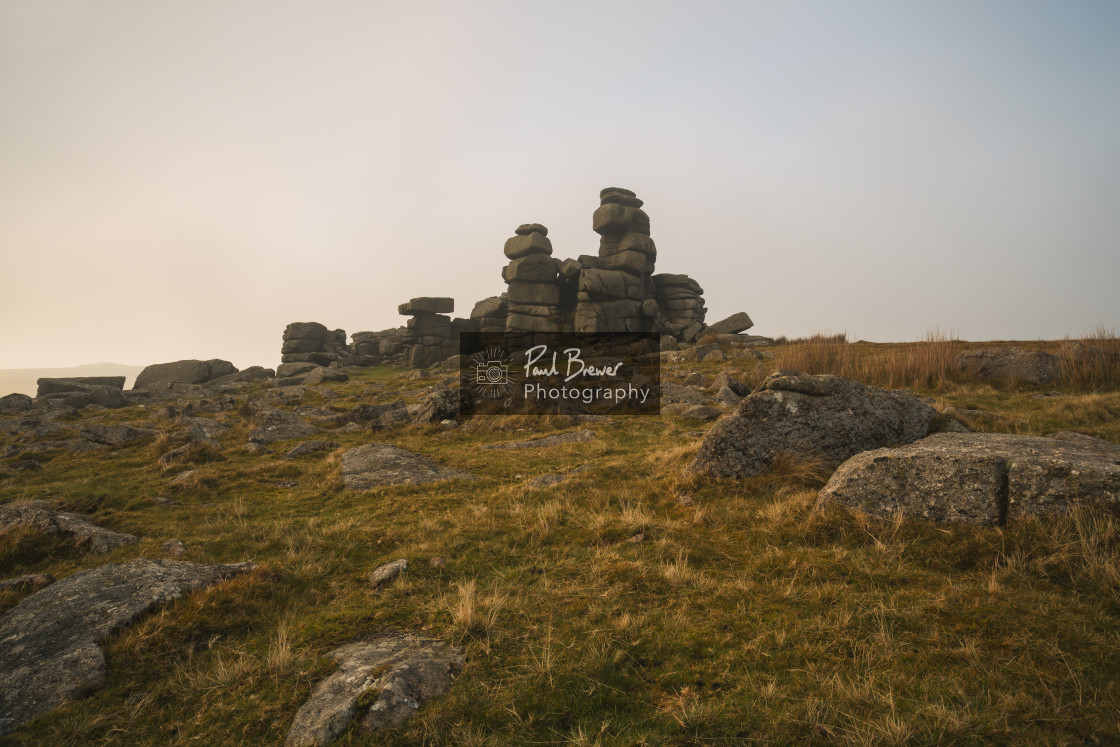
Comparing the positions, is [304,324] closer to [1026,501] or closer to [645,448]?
[645,448]

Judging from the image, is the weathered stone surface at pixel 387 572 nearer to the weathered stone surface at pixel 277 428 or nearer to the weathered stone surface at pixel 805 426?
the weathered stone surface at pixel 805 426

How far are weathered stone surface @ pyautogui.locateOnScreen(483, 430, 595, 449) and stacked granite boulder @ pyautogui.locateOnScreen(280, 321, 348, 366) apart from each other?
155ft

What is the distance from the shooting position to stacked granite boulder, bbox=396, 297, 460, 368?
57.8 metres

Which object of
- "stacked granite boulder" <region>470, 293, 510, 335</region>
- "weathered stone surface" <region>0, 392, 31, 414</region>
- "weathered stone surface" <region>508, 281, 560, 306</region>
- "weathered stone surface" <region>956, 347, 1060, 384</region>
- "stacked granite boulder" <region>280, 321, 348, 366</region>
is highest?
"weathered stone surface" <region>508, 281, 560, 306</region>

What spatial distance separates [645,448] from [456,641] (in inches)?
351

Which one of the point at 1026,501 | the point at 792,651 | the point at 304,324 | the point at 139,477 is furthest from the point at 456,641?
the point at 304,324

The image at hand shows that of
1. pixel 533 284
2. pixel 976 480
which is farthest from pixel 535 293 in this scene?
pixel 976 480

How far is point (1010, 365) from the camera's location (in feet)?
59.8

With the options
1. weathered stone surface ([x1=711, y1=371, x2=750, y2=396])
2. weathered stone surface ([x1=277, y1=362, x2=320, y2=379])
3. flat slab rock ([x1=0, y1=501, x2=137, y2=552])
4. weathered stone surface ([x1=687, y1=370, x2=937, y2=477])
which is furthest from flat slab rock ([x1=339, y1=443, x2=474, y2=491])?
weathered stone surface ([x1=277, y1=362, x2=320, y2=379])

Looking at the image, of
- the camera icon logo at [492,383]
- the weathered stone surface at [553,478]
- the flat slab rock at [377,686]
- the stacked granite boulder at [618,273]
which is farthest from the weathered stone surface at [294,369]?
the flat slab rock at [377,686]

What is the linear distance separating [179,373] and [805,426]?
5434cm

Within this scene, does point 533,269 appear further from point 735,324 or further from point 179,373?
point 179,373

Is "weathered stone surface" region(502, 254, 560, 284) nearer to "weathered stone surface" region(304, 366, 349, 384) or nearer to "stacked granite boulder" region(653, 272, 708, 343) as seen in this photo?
"stacked granite boulder" region(653, 272, 708, 343)

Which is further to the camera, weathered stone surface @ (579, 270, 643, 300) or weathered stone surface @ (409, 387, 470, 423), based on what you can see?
weathered stone surface @ (579, 270, 643, 300)
